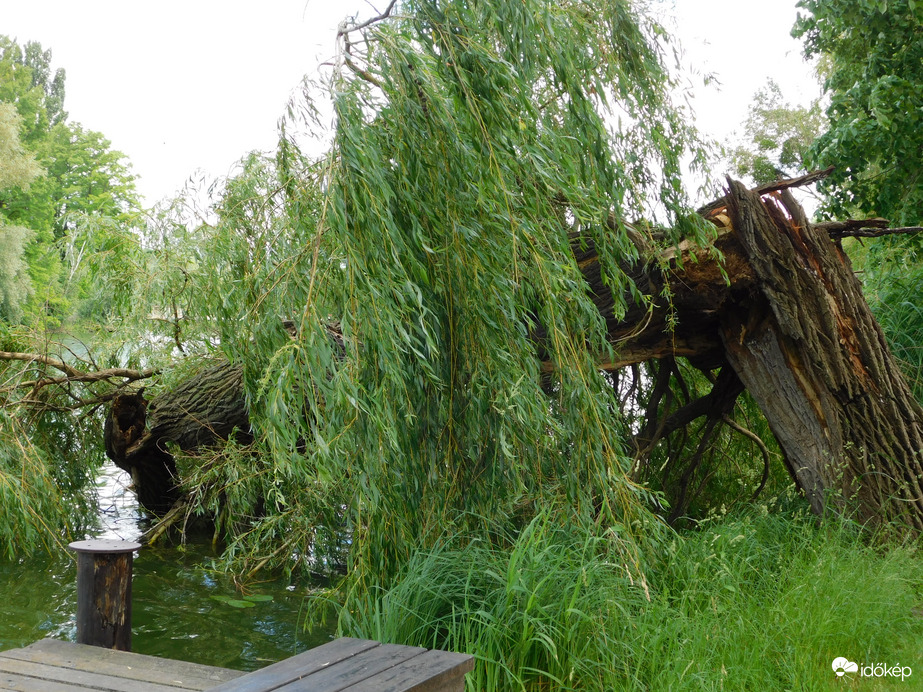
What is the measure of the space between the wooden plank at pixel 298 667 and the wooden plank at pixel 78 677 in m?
0.77

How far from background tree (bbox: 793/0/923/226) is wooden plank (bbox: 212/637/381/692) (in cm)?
636

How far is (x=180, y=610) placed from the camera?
512 centimetres

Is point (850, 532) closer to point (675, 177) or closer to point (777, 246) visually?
point (777, 246)

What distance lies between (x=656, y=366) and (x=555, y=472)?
256 centimetres

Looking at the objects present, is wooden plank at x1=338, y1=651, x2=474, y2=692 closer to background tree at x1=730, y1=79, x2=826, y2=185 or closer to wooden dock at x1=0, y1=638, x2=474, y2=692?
wooden dock at x1=0, y1=638, x2=474, y2=692

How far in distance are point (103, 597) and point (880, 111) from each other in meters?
6.88

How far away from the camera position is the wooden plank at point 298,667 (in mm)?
2375

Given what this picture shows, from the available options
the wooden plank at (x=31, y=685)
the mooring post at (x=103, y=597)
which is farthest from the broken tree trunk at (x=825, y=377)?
the wooden plank at (x=31, y=685)

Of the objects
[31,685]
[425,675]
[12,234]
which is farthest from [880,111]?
[12,234]

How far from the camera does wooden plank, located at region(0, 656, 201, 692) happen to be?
308 cm

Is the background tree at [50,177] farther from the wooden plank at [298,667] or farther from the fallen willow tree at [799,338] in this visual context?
the wooden plank at [298,667]

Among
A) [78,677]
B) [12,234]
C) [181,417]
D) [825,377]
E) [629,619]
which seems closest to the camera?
[629,619]

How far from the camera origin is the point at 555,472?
3.57 meters

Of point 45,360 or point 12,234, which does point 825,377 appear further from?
point 12,234
